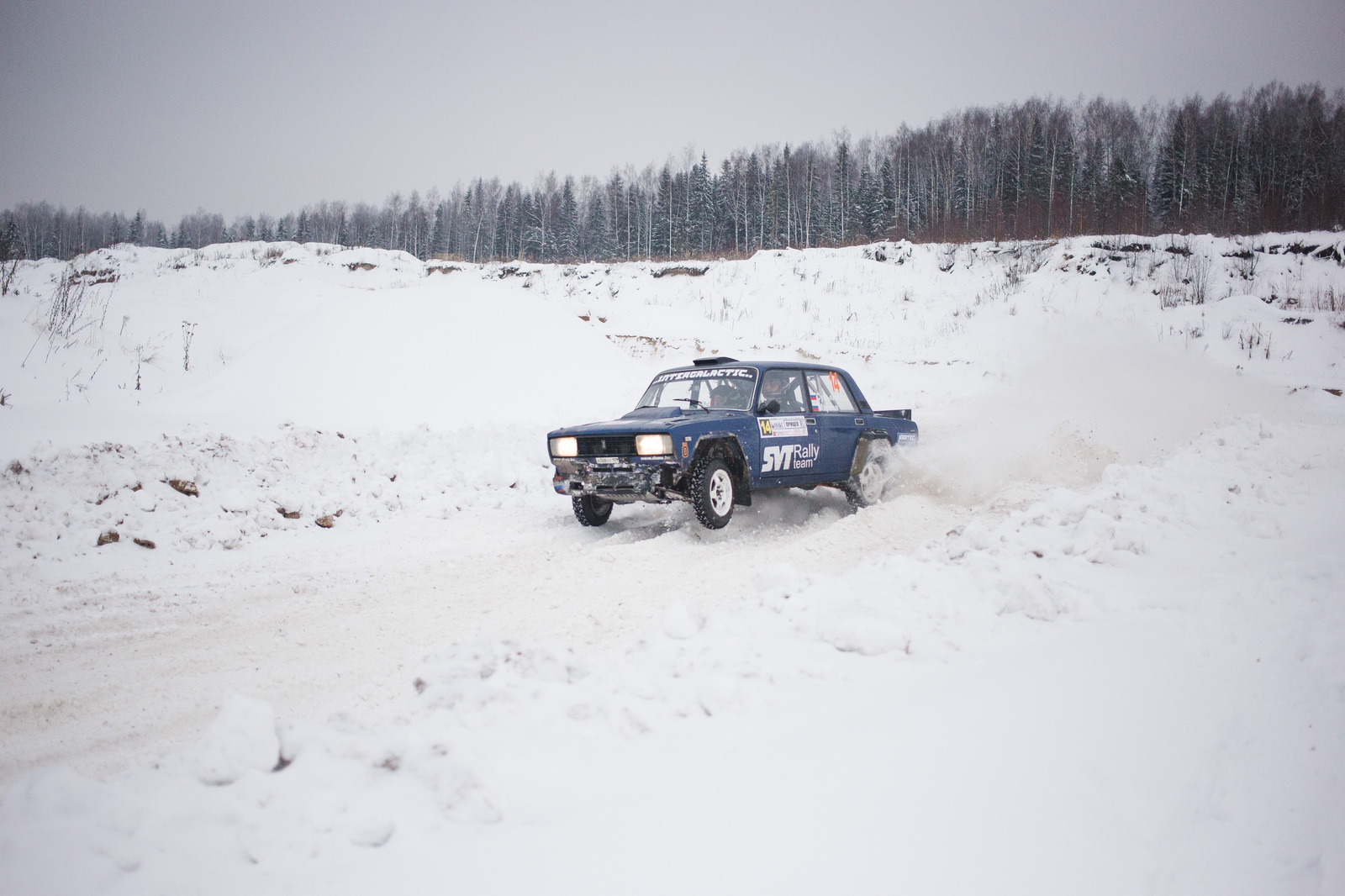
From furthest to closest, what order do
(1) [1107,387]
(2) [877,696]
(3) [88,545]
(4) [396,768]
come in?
(1) [1107,387] < (3) [88,545] < (2) [877,696] < (4) [396,768]

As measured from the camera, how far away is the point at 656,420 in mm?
6734

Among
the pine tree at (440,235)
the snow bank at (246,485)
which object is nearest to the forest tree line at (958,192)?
the pine tree at (440,235)

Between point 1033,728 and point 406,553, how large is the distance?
5.41 metres

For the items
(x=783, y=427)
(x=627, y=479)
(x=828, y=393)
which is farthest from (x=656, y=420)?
(x=828, y=393)

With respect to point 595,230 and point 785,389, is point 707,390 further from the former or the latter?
point 595,230

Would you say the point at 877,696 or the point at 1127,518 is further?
the point at 1127,518

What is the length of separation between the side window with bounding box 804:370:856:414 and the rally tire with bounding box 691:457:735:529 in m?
1.70

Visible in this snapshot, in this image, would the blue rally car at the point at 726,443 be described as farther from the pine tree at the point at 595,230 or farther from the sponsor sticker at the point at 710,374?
the pine tree at the point at 595,230

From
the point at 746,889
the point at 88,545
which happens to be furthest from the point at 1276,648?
the point at 88,545

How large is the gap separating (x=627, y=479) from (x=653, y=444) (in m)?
0.45

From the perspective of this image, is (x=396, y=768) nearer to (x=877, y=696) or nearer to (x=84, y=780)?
(x=84, y=780)

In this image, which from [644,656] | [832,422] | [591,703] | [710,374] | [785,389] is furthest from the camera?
[832,422]

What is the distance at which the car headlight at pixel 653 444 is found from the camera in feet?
20.5

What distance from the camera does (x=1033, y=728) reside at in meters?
2.60
